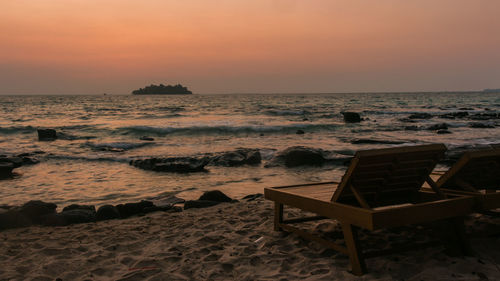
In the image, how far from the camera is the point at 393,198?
467 cm

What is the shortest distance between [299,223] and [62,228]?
11.6ft

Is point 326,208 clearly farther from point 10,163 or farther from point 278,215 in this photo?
point 10,163

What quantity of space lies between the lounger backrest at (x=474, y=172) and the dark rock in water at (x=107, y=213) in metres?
5.07

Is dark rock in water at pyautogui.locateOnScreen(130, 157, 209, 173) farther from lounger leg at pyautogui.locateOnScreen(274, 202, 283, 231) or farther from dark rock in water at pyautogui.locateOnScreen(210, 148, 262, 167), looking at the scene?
lounger leg at pyautogui.locateOnScreen(274, 202, 283, 231)

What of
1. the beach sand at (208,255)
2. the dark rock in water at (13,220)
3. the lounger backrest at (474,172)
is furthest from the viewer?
the dark rock in water at (13,220)

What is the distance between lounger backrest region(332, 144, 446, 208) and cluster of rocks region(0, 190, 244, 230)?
153 inches

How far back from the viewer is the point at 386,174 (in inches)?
168

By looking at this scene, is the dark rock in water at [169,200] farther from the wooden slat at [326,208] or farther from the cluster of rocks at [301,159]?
the cluster of rocks at [301,159]

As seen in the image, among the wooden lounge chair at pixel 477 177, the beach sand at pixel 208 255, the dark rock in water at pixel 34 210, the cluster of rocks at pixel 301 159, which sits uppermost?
the wooden lounge chair at pixel 477 177

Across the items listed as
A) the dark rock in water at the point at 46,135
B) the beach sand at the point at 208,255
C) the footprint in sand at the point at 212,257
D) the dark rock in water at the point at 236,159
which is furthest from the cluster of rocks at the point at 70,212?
the dark rock in water at the point at 46,135

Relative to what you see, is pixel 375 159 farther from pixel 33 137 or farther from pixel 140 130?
pixel 140 130

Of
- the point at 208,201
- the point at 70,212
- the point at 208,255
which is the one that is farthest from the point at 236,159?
the point at 208,255

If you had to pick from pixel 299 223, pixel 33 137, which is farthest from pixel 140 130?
pixel 299 223

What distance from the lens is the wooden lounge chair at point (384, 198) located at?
12.8ft
